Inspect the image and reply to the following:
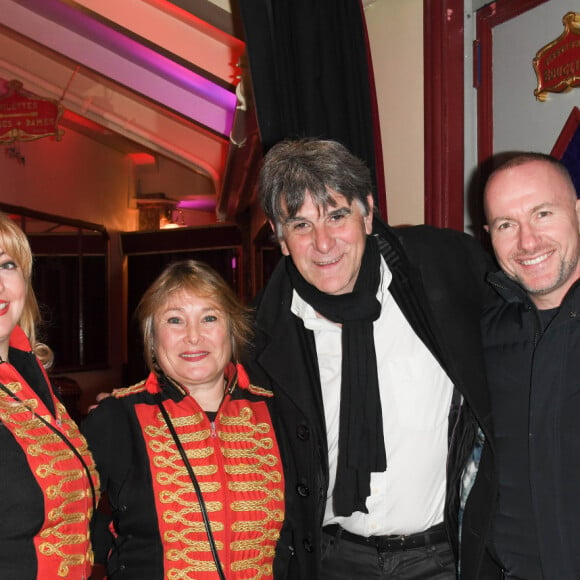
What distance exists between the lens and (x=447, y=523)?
177 centimetres

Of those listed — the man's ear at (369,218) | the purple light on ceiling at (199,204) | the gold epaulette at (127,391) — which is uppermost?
the purple light on ceiling at (199,204)

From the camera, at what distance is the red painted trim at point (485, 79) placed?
2539 millimetres

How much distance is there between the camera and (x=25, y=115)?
23.1 ft

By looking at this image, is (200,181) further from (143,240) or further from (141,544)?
(141,544)

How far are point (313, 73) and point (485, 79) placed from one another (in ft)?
2.14

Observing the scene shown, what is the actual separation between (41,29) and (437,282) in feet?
15.6

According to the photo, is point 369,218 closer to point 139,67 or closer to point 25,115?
point 139,67

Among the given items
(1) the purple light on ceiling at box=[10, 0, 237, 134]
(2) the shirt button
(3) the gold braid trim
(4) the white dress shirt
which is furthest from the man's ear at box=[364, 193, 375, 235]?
(1) the purple light on ceiling at box=[10, 0, 237, 134]

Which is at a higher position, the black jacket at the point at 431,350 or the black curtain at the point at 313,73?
the black curtain at the point at 313,73

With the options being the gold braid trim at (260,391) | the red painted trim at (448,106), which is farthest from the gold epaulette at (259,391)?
the red painted trim at (448,106)

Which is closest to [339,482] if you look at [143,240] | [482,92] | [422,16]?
[482,92]

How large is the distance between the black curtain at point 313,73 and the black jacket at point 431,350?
2.19 feet

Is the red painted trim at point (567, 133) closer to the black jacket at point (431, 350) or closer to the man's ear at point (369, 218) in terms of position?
the black jacket at point (431, 350)

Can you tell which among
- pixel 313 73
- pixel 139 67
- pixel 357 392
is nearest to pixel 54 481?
pixel 357 392
